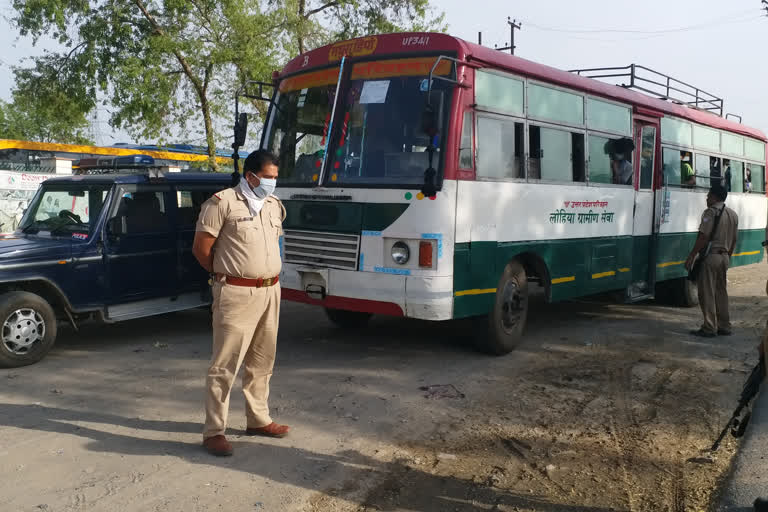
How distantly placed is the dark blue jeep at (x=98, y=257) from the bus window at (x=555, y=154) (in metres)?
4.04

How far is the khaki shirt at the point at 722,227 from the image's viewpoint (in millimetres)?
8934

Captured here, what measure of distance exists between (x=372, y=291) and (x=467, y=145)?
1672 millimetres

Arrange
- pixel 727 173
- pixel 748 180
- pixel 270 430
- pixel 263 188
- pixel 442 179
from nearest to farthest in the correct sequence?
1. pixel 263 188
2. pixel 270 430
3. pixel 442 179
4. pixel 727 173
5. pixel 748 180

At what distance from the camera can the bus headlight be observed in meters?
6.55

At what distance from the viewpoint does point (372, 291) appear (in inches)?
264

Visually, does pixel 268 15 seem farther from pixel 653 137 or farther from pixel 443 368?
pixel 443 368

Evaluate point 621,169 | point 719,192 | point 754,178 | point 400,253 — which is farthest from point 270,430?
point 754,178

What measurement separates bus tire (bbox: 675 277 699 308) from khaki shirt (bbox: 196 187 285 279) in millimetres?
8837

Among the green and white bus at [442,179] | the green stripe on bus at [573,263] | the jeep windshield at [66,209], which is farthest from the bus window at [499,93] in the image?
the jeep windshield at [66,209]

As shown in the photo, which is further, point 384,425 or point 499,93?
point 499,93

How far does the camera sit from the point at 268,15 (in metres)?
19.0

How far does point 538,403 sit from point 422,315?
1.31m

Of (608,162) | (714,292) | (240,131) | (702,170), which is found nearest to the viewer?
(240,131)

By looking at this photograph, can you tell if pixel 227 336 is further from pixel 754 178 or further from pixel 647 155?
pixel 754 178
